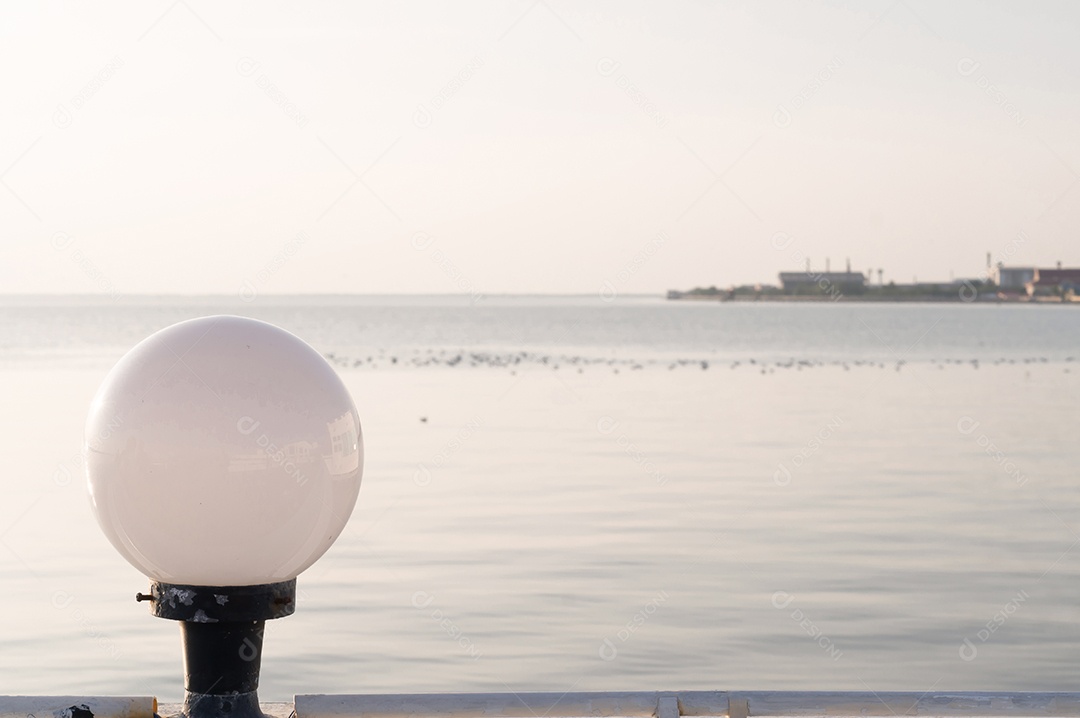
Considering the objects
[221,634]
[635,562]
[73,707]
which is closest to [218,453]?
[221,634]

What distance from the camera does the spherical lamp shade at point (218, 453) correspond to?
11.1 ft

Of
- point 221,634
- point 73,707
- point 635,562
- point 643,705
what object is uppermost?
point 635,562

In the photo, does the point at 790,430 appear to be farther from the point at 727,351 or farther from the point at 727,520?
the point at 727,351

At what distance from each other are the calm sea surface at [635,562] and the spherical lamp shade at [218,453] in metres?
5.66

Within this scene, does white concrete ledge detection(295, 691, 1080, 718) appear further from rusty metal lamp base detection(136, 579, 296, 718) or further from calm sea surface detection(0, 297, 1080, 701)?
calm sea surface detection(0, 297, 1080, 701)

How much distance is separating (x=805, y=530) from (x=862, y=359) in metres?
39.4

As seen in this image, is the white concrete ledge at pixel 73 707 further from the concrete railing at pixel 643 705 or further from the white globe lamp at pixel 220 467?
the white globe lamp at pixel 220 467

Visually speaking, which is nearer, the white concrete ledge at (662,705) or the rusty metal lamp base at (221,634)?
the white concrete ledge at (662,705)

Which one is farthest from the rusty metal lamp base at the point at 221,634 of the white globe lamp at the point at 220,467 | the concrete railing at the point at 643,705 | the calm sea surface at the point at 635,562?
the calm sea surface at the point at 635,562

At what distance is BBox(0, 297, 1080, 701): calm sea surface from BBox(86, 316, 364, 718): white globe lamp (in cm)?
559

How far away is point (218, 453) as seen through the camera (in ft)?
11.1

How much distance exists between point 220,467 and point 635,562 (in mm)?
9470

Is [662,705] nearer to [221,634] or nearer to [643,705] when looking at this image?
[643,705]

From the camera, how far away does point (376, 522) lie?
47.8 ft
